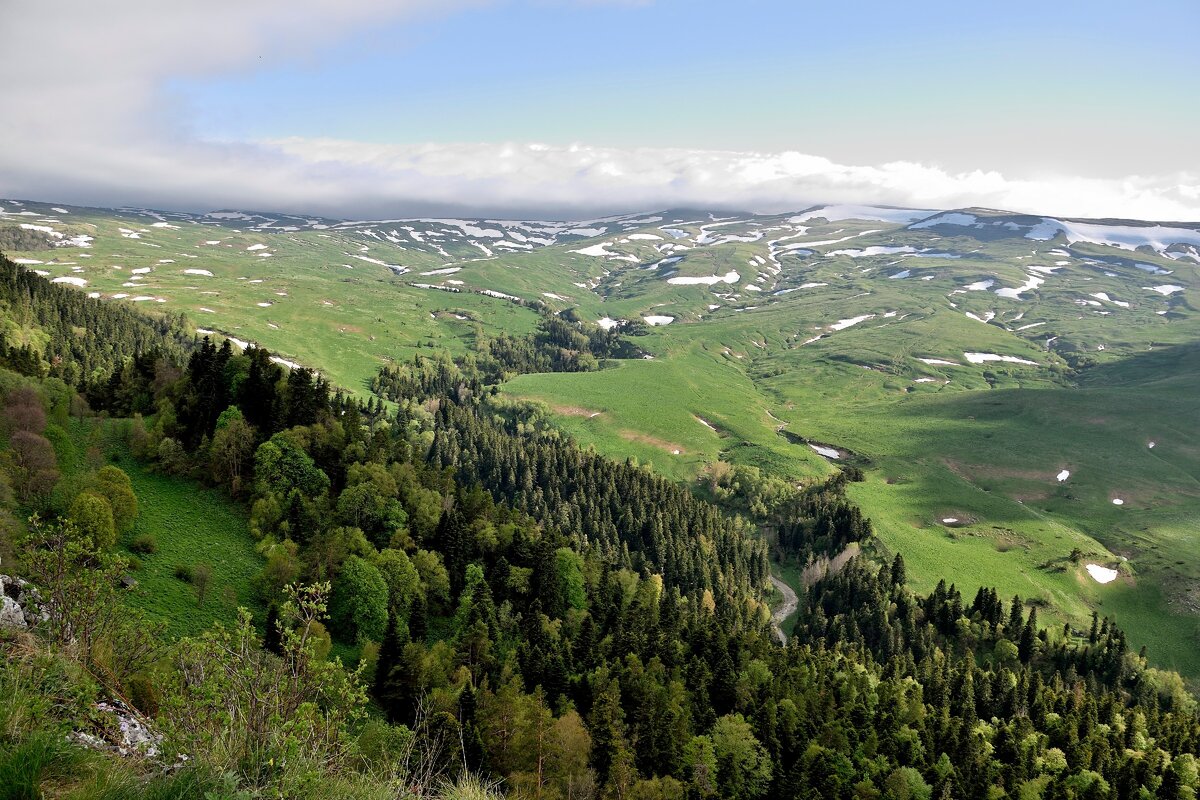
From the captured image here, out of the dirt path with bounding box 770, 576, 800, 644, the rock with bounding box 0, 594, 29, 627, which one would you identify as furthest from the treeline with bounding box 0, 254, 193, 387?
the dirt path with bounding box 770, 576, 800, 644

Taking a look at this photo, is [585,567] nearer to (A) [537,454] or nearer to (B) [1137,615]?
(A) [537,454]

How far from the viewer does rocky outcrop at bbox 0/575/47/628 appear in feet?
92.6

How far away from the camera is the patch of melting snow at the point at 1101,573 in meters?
144

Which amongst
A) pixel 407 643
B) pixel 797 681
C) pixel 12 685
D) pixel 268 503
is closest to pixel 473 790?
pixel 12 685

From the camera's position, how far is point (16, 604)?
34.6 metres

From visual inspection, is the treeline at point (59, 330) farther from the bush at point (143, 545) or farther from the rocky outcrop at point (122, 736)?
the rocky outcrop at point (122, 736)

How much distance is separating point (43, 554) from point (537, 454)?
15530 centimetres

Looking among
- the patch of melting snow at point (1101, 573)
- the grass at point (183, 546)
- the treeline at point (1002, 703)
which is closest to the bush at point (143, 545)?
the grass at point (183, 546)

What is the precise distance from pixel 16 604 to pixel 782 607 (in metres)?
134

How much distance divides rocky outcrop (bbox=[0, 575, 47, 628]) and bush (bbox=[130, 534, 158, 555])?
25952 millimetres

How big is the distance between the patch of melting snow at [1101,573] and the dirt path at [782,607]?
217ft

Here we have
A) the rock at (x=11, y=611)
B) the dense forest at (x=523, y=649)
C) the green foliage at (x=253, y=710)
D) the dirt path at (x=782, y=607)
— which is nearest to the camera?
the green foliage at (x=253, y=710)

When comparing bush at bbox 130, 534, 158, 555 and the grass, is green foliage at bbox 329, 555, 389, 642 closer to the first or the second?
the grass

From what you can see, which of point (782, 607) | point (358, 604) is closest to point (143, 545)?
point (358, 604)
